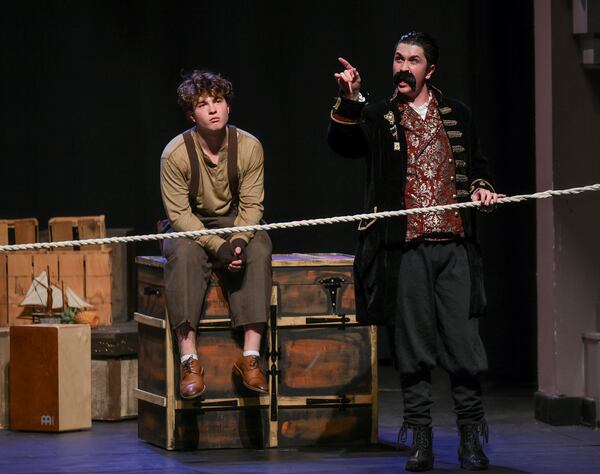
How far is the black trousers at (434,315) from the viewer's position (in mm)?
4992

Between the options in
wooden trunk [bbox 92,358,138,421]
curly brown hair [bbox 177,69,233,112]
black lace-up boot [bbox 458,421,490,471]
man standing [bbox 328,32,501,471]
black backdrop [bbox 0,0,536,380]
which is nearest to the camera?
man standing [bbox 328,32,501,471]

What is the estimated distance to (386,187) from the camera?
5.02 m

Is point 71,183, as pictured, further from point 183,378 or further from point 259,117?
point 183,378

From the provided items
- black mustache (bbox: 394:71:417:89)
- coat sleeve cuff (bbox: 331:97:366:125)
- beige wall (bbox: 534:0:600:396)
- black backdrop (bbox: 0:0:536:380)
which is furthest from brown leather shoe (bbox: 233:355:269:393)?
black backdrop (bbox: 0:0:536:380)

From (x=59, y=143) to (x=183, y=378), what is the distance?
2261 millimetres

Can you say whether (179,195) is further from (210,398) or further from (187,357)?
(210,398)

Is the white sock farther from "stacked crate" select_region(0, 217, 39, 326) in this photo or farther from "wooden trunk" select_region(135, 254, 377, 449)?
"stacked crate" select_region(0, 217, 39, 326)

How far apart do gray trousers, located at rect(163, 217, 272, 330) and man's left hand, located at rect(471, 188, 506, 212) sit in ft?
3.22

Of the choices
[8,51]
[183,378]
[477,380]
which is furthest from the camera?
[8,51]

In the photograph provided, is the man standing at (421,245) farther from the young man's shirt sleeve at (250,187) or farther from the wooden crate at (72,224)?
the wooden crate at (72,224)

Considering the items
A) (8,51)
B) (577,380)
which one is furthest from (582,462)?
(8,51)

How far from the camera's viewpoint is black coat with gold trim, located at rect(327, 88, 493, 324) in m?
5.01

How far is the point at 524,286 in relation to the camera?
7.60 m

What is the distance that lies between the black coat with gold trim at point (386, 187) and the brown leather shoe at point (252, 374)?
0.58 meters
